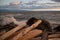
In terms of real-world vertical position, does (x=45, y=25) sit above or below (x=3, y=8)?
below

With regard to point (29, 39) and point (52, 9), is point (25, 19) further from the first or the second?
point (29, 39)

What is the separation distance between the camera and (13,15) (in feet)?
8.23

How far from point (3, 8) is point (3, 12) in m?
0.06

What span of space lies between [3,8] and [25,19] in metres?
0.37

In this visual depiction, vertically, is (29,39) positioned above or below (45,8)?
below

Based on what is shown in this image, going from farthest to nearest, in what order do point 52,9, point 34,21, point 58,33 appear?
point 52,9 → point 34,21 → point 58,33

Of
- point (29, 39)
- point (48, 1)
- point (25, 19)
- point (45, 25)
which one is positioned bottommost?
point (29, 39)

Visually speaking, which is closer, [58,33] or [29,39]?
[29,39]

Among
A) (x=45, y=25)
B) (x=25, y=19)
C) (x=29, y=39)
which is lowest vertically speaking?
(x=29, y=39)

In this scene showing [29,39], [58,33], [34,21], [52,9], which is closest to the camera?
[29,39]

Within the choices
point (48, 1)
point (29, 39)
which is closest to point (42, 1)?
point (48, 1)

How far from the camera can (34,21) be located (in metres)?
2.12

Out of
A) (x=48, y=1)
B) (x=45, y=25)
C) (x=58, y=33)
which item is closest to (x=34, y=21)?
(x=45, y=25)

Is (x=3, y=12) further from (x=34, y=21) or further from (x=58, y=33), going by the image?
(x=58, y=33)
